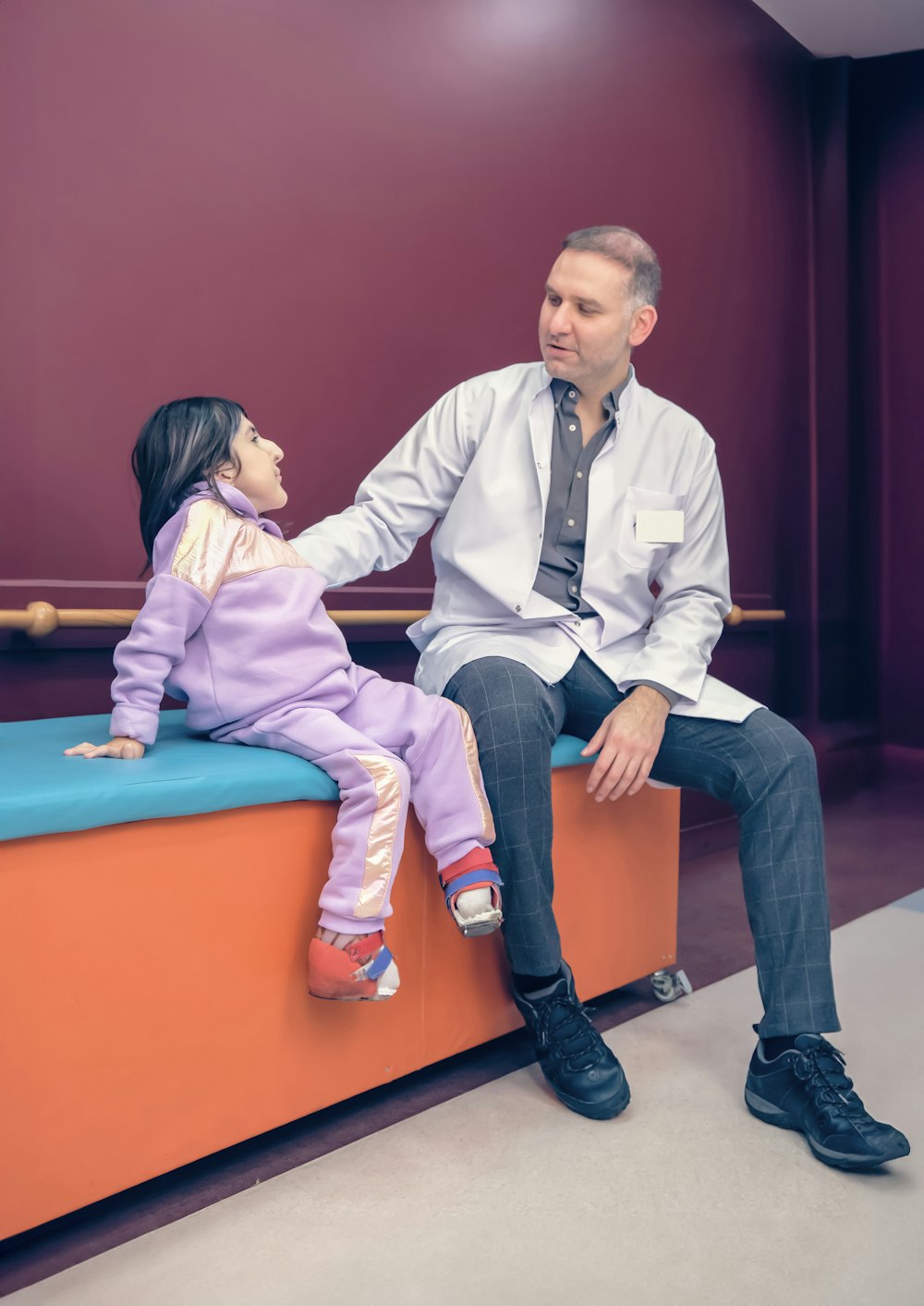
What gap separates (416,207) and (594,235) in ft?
2.39

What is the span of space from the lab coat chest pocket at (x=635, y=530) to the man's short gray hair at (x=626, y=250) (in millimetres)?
356

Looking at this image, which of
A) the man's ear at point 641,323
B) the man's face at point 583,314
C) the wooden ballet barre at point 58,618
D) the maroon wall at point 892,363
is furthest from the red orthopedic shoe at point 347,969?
the maroon wall at point 892,363

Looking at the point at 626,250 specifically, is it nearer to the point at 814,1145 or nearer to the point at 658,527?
the point at 658,527

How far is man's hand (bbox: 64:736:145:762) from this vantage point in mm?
1450

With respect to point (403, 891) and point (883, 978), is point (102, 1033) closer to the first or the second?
point (403, 891)

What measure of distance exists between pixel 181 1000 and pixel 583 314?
1353mm

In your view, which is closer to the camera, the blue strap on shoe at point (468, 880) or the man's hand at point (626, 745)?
the blue strap on shoe at point (468, 880)

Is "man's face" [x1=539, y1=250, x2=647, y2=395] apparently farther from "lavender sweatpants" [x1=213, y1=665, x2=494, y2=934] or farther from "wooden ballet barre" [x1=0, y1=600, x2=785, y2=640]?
"wooden ballet barre" [x1=0, y1=600, x2=785, y2=640]

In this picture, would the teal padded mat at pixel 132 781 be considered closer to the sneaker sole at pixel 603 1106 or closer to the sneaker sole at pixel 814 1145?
the sneaker sole at pixel 603 1106

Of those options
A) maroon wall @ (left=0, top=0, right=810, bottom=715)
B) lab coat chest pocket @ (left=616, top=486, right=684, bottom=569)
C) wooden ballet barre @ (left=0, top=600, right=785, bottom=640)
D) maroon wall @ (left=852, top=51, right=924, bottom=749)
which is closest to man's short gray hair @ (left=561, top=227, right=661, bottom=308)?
lab coat chest pocket @ (left=616, top=486, right=684, bottom=569)

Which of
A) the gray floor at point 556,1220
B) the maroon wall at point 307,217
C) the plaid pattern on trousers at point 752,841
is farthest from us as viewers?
the maroon wall at point 307,217

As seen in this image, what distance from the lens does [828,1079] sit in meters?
1.57

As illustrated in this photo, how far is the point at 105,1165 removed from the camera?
1.31 meters

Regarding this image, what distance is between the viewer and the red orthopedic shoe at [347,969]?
1442 mm
